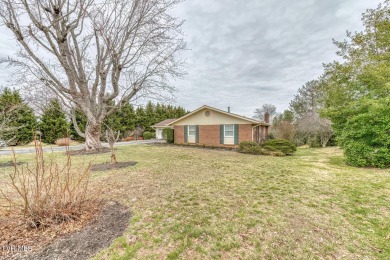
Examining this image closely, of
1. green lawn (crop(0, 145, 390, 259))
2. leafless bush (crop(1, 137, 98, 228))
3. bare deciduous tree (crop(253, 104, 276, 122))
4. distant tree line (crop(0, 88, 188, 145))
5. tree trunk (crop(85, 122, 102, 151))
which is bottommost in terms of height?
green lawn (crop(0, 145, 390, 259))

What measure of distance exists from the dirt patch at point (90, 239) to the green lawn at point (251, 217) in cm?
16

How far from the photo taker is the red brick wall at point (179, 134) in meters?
18.0

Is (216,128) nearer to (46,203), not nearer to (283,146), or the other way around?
(283,146)

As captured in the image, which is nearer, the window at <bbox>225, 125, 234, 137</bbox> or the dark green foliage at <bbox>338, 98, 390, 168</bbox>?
the dark green foliage at <bbox>338, 98, 390, 168</bbox>

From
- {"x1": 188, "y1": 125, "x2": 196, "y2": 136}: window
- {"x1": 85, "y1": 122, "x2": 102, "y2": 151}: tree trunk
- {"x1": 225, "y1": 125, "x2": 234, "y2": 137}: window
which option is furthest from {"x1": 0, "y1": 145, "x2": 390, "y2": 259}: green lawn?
{"x1": 188, "y1": 125, "x2": 196, "y2": 136}: window

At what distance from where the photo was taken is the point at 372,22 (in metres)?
9.34

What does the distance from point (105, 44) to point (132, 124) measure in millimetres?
17976

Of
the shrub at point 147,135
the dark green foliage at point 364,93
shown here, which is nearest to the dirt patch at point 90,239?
the dark green foliage at point 364,93

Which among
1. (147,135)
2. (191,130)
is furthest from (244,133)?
(147,135)

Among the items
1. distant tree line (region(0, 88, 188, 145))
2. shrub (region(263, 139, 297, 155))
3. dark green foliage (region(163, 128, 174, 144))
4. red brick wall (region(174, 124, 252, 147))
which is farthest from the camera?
dark green foliage (region(163, 128, 174, 144))

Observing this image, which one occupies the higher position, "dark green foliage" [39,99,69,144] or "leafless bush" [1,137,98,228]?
"dark green foliage" [39,99,69,144]

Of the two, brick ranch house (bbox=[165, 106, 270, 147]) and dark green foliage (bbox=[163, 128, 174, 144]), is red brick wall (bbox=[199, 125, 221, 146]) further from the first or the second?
dark green foliage (bbox=[163, 128, 174, 144])

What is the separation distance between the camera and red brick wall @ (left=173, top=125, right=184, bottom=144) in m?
18.0

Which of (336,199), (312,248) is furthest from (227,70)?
(312,248)
